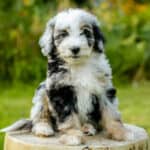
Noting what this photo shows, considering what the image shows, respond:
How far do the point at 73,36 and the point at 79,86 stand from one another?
36 cm

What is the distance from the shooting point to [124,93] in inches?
392

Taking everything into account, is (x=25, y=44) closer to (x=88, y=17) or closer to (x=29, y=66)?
(x=29, y=66)

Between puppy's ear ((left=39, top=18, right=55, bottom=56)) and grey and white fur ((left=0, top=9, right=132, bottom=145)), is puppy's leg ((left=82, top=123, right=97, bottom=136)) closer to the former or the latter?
grey and white fur ((left=0, top=9, right=132, bottom=145))

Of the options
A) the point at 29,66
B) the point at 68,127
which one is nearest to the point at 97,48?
the point at 68,127

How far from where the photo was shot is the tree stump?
4.29 metres

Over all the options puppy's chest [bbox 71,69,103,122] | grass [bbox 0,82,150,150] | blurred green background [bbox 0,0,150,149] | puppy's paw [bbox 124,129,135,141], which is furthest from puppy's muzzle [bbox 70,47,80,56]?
blurred green background [bbox 0,0,150,149]

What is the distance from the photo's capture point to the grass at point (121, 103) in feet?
27.0

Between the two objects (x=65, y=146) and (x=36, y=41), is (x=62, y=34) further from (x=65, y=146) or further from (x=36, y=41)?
(x=36, y=41)

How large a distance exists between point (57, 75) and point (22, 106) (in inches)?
176

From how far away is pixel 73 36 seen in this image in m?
4.29

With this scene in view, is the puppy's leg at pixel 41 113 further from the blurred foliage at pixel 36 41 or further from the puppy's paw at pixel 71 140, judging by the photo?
the blurred foliage at pixel 36 41

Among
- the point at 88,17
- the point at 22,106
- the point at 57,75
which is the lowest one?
the point at 22,106

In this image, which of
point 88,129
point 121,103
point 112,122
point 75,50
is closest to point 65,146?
point 88,129

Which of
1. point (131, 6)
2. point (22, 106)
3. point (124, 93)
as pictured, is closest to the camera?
point (22, 106)
